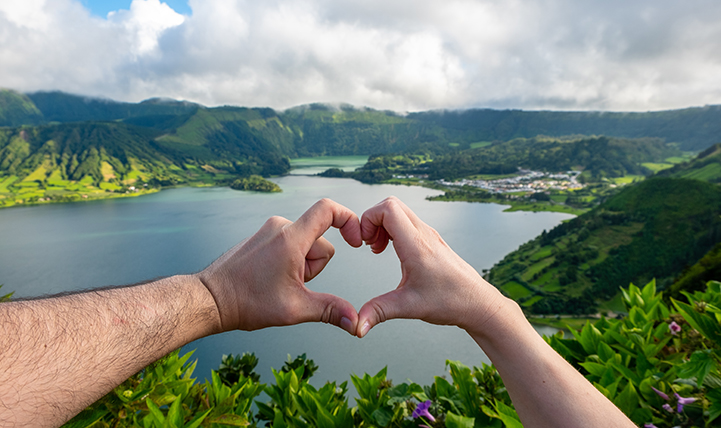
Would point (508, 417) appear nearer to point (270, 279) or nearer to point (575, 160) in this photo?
point (270, 279)

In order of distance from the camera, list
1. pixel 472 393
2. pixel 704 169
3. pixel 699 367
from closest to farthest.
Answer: pixel 699 367, pixel 472 393, pixel 704 169

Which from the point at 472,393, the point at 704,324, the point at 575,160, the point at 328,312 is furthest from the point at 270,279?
the point at 575,160

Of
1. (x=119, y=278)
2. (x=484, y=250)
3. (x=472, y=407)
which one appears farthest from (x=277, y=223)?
(x=484, y=250)

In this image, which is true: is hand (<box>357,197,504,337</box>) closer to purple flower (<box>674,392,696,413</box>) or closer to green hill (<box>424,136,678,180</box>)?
purple flower (<box>674,392,696,413</box>)

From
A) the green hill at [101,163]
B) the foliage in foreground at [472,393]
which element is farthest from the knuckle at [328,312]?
the green hill at [101,163]

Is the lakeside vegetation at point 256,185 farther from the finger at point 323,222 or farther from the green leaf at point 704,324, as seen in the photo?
the green leaf at point 704,324

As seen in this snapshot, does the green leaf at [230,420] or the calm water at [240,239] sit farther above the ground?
the green leaf at [230,420]

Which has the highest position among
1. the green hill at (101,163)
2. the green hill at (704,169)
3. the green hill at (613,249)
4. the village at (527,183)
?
the green hill at (101,163)
